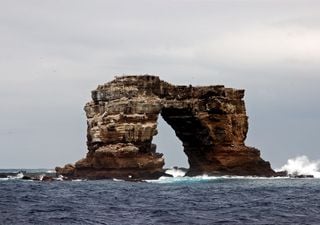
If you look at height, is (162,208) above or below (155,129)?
below

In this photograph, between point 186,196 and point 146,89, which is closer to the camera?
point 186,196

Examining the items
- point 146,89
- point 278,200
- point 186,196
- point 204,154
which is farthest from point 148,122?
point 278,200

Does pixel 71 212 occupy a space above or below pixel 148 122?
below

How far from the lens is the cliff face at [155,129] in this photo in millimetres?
95188

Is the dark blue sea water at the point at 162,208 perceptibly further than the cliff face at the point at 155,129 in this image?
No

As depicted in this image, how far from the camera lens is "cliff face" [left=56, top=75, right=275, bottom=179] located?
95188mm

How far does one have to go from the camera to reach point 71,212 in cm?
4475

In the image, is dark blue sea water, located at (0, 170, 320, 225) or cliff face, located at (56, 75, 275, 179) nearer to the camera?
dark blue sea water, located at (0, 170, 320, 225)

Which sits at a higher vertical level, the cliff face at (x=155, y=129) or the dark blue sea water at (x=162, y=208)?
the cliff face at (x=155, y=129)

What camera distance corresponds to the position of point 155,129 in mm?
99000

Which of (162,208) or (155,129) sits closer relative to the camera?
(162,208)

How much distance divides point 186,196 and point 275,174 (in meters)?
49.2

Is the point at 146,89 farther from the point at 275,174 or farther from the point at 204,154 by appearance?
the point at 275,174

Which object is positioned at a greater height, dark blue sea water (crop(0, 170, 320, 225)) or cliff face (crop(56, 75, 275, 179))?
cliff face (crop(56, 75, 275, 179))
